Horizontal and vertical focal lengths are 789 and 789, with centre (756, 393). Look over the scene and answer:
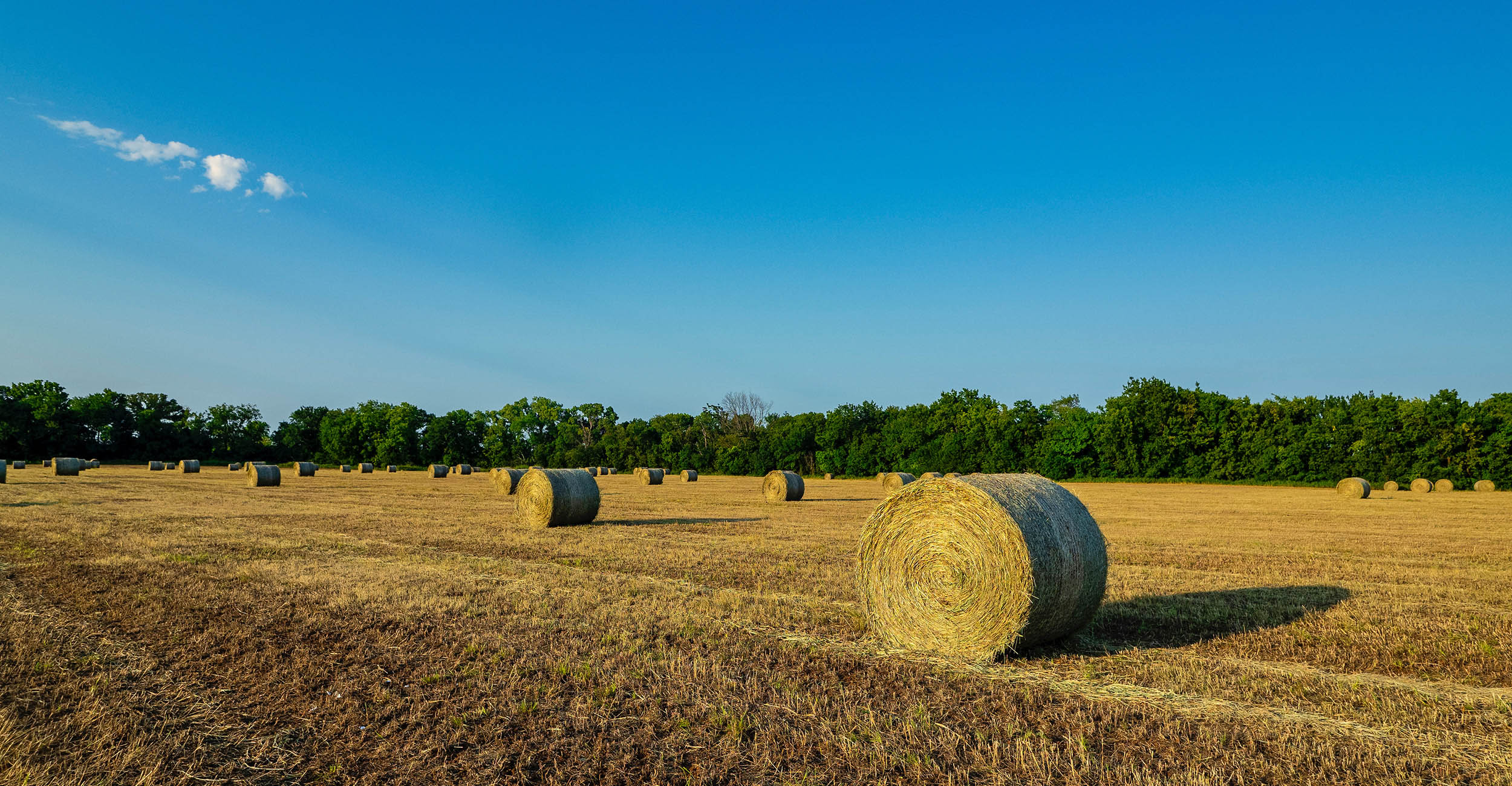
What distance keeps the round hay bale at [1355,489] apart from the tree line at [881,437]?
52.4ft

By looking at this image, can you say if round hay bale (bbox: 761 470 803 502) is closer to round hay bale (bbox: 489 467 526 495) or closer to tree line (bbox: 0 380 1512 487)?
round hay bale (bbox: 489 467 526 495)

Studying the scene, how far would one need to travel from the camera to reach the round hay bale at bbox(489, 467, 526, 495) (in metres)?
30.2

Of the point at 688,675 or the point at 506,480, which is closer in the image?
the point at 688,675

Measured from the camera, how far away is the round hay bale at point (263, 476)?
33781 mm

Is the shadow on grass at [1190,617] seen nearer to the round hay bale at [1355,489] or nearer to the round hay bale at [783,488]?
the round hay bale at [783,488]

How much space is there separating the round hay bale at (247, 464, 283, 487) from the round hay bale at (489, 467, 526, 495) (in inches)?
428

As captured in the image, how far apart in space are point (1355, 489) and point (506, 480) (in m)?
36.9

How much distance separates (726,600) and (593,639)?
215cm

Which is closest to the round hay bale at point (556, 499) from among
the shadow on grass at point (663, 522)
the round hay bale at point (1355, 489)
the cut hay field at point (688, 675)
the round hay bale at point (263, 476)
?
the shadow on grass at point (663, 522)

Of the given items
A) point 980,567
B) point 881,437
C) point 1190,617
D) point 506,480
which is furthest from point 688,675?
point 881,437

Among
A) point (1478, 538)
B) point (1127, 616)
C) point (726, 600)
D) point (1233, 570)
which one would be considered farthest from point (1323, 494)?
point (726, 600)

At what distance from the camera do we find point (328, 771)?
4.18 m

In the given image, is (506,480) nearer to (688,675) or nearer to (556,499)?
(556,499)

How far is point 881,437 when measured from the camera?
72688 mm
